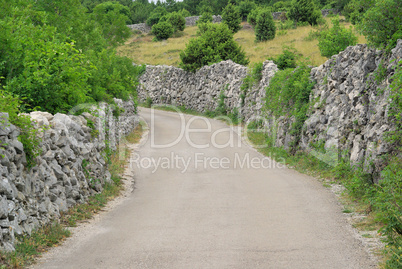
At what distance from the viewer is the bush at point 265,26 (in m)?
45.9

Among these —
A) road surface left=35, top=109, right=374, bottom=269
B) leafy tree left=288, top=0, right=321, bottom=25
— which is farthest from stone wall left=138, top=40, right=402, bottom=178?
leafy tree left=288, top=0, right=321, bottom=25

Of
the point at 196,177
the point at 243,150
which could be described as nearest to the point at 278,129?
the point at 243,150

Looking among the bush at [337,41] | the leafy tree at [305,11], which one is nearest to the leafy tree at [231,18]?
the leafy tree at [305,11]

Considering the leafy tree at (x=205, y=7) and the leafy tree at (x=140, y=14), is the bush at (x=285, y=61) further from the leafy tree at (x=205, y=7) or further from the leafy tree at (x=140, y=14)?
the leafy tree at (x=140, y=14)

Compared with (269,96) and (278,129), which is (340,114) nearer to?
(278,129)

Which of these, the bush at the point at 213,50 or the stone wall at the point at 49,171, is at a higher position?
the bush at the point at 213,50

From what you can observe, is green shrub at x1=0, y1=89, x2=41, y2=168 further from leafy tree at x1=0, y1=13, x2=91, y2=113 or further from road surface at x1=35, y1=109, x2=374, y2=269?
leafy tree at x1=0, y1=13, x2=91, y2=113

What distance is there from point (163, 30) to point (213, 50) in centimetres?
3028

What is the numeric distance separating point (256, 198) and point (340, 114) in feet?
16.1

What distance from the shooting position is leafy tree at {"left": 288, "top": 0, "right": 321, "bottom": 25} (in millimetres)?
50531

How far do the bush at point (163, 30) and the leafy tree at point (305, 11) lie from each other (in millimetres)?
21239

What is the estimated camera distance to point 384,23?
11.6m

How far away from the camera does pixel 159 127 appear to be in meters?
28.0

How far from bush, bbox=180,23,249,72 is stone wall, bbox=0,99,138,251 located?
23847 millimetres
